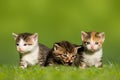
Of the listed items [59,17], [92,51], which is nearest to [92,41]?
[92,51]

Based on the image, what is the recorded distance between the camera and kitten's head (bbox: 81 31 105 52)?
21266mm

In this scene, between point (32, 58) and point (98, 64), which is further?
point (98, 64)

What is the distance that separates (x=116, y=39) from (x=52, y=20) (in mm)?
3922

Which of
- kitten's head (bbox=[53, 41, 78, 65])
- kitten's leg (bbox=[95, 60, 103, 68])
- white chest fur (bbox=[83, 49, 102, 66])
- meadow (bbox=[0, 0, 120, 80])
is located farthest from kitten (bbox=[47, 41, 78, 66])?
meadow (bbox=[0, 0, 120, 80])

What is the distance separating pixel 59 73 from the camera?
19469 mm

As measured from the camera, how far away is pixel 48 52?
2194 centimetres

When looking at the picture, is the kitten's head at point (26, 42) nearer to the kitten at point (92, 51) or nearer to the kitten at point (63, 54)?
the kitten at point (63, 54)

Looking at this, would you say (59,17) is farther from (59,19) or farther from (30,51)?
(30,51)

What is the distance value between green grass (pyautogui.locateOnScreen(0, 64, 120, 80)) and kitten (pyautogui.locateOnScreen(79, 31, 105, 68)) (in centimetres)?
70

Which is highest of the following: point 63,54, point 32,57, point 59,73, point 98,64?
point 63,54

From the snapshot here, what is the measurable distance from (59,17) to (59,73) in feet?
54.0

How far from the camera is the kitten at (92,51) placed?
2141 centimetres

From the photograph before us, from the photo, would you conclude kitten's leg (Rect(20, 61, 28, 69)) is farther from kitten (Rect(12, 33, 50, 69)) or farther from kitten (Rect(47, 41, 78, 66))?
kitten (Rect(47, 41, 78, 66))

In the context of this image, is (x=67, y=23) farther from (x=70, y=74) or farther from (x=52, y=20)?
→ (x=70, y=74)
